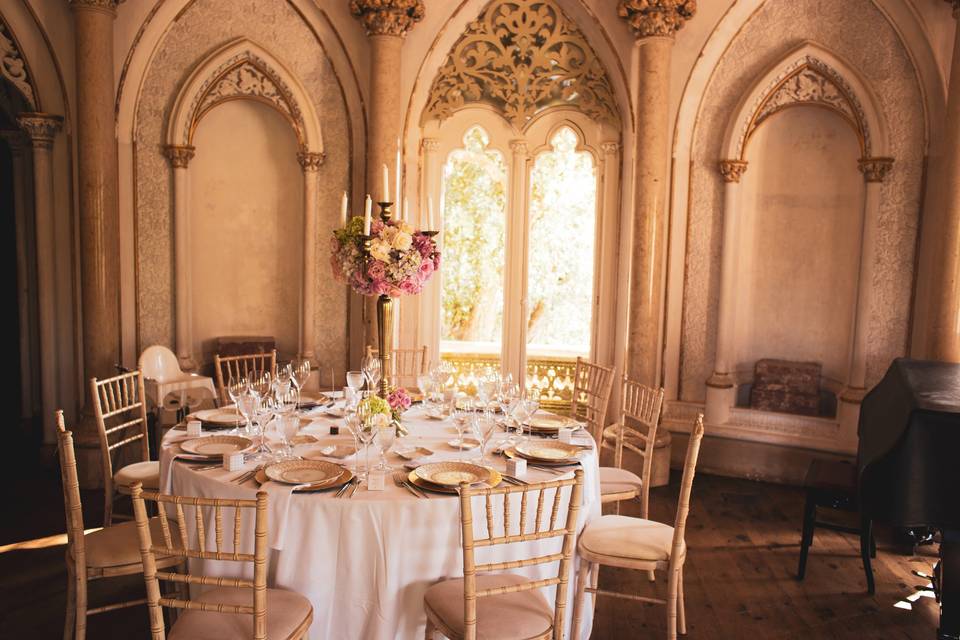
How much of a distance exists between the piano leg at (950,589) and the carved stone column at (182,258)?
526 centimetres

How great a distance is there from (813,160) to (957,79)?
4.09 feet

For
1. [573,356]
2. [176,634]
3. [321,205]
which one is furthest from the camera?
[573,356]

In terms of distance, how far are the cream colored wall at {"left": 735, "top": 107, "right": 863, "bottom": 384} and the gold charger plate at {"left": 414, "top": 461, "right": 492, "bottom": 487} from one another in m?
3.83

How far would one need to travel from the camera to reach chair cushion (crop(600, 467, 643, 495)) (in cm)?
377

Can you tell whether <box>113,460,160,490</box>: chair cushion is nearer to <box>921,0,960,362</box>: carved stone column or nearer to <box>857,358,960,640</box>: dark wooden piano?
<box>857,358,960,640</box>: dark wooden piano

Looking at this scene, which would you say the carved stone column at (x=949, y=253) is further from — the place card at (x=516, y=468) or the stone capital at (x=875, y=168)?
the place card at (x=516, y=468)

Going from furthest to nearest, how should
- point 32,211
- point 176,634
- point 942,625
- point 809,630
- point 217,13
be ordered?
point 32,211
point 217,13
point 809,630
point 942,625
point 176,634

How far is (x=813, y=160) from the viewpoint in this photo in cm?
584

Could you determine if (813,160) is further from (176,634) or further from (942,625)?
(176,634)

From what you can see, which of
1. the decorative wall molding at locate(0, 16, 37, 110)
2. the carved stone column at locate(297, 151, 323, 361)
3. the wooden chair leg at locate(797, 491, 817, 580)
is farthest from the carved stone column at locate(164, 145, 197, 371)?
the wooden chair leg at locate(797, 491, 817, 580)

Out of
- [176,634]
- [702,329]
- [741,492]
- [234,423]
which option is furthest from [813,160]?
[176,634]

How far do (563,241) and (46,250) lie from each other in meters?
4.34

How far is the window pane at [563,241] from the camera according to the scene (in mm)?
6867

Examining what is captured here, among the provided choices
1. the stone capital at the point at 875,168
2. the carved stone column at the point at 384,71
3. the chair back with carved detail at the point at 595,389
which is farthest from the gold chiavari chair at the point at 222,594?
the stone capital at the point at 875,168
